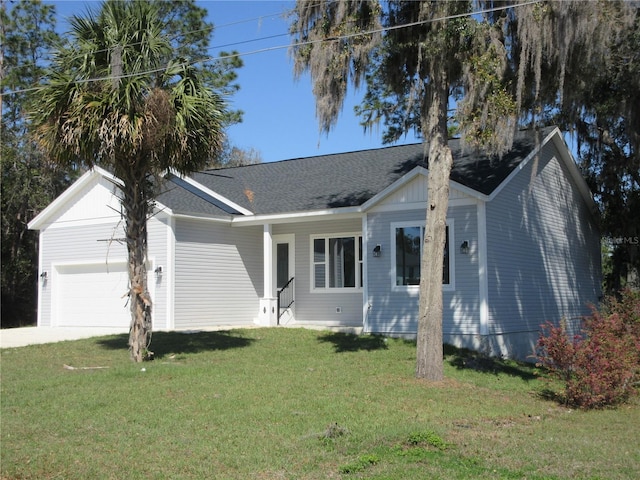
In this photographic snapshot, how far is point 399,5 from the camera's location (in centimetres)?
1206

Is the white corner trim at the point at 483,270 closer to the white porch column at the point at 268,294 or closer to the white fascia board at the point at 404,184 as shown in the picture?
the white fascia board at the point at 404,184

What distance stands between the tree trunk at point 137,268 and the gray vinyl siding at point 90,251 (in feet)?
16.7

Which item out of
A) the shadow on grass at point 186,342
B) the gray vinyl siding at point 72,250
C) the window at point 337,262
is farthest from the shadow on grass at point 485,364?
the gray vinyl siding at point 72,250

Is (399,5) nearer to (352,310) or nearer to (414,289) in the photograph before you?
(414,289)

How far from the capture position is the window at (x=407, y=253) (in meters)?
15.8

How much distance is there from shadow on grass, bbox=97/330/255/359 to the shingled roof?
11.7ft

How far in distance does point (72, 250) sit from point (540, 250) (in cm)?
1355

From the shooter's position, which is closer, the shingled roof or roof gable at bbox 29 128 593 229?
roof gable at bbox 29 128 593 229

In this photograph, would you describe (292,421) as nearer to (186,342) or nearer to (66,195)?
(186,342)

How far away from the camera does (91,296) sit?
20141mm

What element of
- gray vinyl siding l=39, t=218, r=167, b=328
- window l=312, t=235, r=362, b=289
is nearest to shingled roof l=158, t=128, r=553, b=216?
gray vinyl siding l=39, t=218, r=167, b=328

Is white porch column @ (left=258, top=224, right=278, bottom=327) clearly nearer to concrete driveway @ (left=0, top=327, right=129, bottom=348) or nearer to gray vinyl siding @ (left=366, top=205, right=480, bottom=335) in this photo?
gray vinyl siding @ (left=366, top=205, right=480, bottom=335)

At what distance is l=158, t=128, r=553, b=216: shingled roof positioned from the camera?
16719 mm

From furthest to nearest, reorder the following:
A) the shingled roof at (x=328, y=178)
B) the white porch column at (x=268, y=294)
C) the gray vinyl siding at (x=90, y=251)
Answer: the white porch column at (x=268, y=294) → the gray vinyl siding at (x=90, y=251) → the shingled roof at (x=328, y=178)
